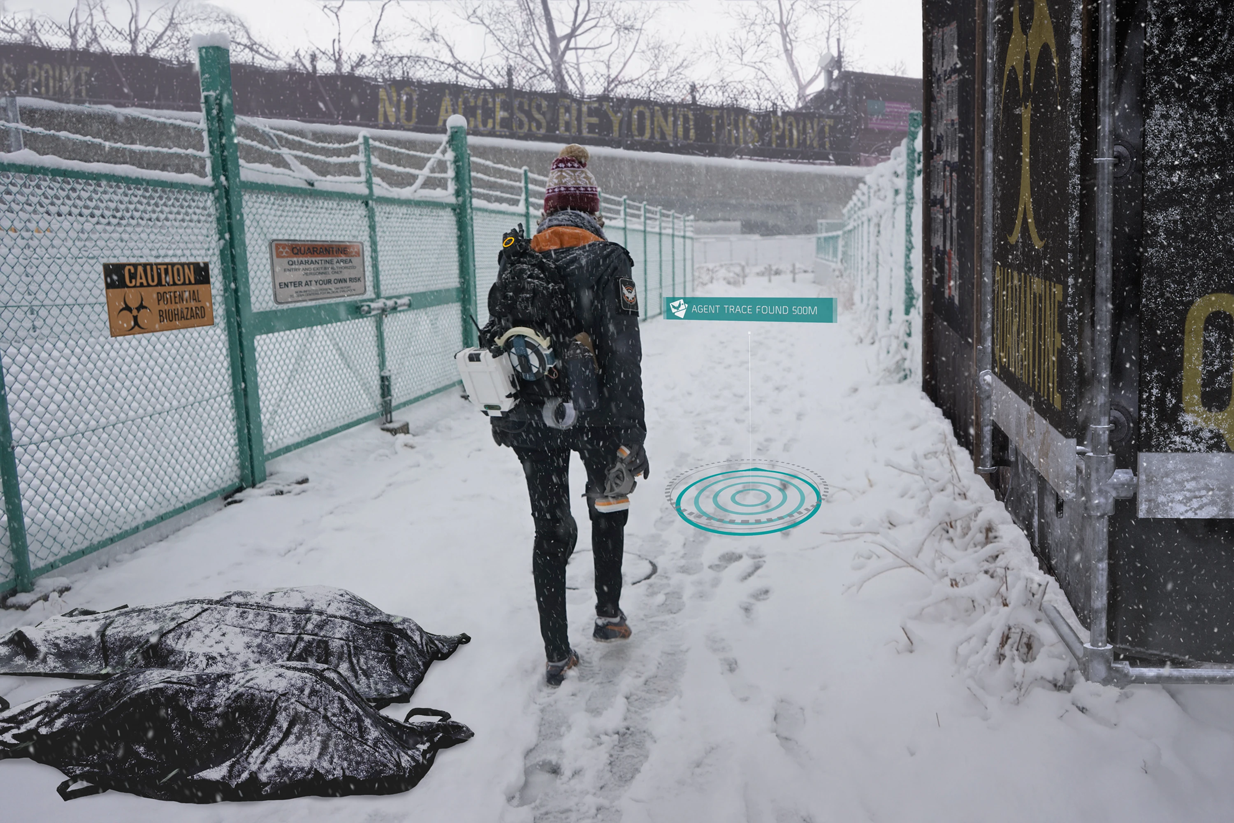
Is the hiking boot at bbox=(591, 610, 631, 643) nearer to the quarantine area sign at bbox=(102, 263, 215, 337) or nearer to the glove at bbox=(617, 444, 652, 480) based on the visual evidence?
the glove at bbox=(617, 444, 652, 480)

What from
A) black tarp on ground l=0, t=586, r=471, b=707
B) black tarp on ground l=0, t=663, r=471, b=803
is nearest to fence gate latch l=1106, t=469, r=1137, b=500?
black tarp on ground l=0, t=663, r=471, b=803

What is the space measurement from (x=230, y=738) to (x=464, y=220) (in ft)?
25.3

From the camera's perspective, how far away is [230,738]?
2.91 meters

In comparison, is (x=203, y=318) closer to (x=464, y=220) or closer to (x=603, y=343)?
(x=603, y=343)

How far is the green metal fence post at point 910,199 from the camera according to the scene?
8867 millimetres

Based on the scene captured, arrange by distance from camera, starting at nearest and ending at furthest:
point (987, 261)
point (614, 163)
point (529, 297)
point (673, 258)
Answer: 1. point (529, 297)
2. point (987, 261)
3. point (673, 258)
4. point (614, 163)

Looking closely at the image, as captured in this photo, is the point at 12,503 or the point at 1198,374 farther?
the point at 12,503

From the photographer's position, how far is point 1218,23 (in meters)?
2.21

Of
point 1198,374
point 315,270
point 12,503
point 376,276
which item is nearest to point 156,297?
point 12,503

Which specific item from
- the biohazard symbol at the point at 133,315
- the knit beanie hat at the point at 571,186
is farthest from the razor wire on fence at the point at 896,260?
the biohazard symbol at the point at 133,315

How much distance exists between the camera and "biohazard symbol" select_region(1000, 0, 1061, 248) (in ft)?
8.72

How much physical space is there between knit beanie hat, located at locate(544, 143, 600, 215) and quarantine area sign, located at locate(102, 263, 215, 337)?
2772 mm

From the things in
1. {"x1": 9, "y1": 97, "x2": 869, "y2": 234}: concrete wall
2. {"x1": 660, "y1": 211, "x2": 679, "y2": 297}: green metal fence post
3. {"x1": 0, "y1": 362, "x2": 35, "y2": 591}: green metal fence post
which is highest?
{"x1": 9, "y1": 97, "x2": 869, "y2": 234}: concrete wall

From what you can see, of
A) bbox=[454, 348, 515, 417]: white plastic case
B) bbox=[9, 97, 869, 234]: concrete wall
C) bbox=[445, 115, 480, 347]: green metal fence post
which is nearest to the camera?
bbox=[454, 348, 515, 417]: white plastic case
